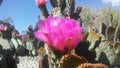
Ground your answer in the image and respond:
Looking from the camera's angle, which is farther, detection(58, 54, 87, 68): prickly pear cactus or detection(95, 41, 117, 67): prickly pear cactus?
detection(95, 41, 117, 67): prickly pear cactus

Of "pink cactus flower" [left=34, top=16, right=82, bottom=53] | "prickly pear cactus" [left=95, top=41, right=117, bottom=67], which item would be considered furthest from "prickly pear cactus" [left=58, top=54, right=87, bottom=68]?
"prickly pear cactus" [left=95, top=41, right=117, bottom=67]

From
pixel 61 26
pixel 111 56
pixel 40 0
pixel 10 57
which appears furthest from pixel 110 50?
pixel 40 0

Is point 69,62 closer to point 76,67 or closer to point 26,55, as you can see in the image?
point 76,67

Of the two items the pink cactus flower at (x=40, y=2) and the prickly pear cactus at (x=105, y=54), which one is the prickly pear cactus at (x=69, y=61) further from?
the pink cactus flower at (x=40, y=2)

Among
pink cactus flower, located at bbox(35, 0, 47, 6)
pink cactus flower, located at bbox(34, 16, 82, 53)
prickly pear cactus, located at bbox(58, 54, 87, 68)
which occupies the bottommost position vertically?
pink cactus flower, located at bbox(35, 0, 47, 6)

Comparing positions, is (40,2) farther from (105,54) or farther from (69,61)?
(69,61)

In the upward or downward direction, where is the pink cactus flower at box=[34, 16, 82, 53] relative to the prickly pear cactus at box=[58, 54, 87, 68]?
upward

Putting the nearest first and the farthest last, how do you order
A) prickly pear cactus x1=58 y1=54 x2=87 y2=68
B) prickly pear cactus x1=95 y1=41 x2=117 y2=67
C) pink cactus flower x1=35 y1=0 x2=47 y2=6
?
prickly pear cactus x1=58 y1=54 x2=87 y2=68 → prickly pear cactus x1=95 y1=41 x2=117 y2=67 → pink cactus flower x1=35 y1=0 x2=47 y2=6

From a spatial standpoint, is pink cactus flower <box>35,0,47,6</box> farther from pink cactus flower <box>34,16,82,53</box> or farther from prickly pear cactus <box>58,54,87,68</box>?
prickly pear cactus <box>58,54,87,68</box>
